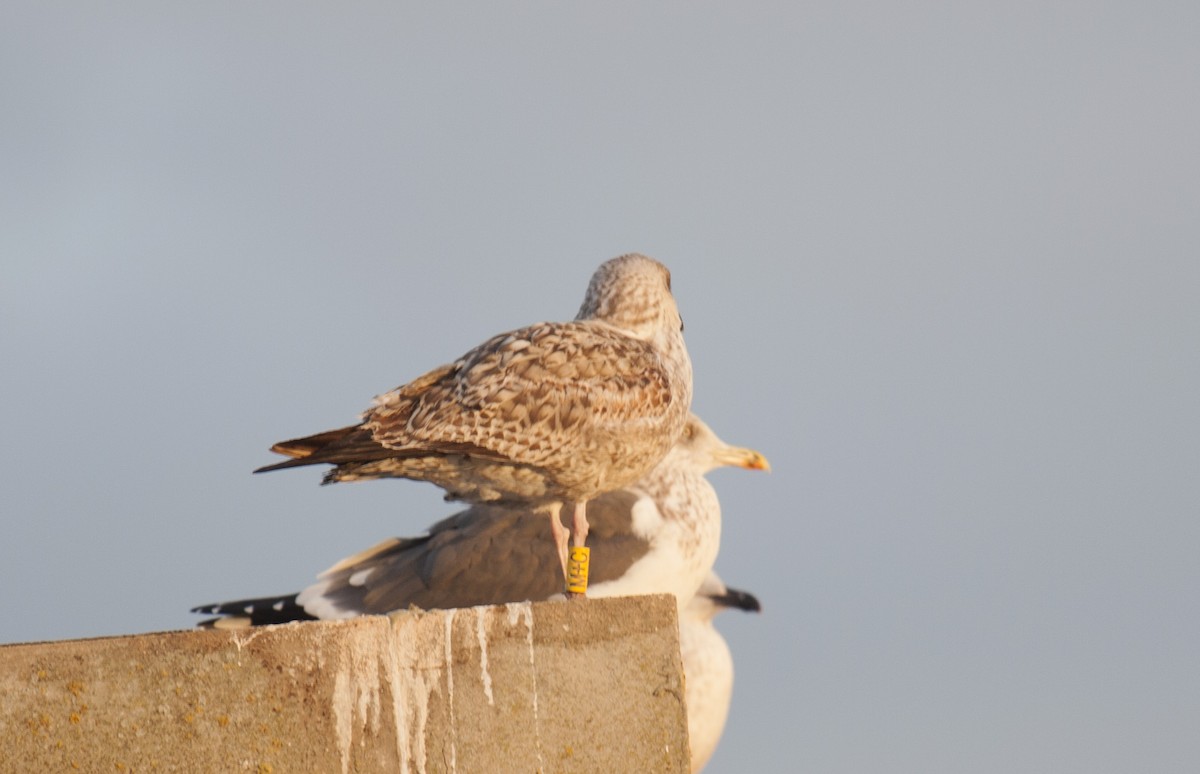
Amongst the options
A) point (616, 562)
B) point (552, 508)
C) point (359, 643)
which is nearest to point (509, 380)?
point (552, 508)

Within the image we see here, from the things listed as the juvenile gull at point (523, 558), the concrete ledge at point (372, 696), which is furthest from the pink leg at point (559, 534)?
the juvenile gull at point (523, 558)

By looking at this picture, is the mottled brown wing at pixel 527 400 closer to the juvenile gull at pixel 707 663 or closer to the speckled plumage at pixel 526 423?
the speckled plumage at pixel 526 423

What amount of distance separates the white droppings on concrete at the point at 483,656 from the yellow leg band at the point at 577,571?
1225 millimetres

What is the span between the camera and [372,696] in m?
4.37

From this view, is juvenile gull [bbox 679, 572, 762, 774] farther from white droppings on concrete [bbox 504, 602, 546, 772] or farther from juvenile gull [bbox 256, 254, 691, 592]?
white droppings on concrete [bbox 504, 602, 546, 772]

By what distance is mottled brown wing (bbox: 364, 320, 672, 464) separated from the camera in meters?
5.62

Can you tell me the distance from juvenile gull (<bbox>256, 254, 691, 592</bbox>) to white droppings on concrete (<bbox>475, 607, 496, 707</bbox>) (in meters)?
1.12

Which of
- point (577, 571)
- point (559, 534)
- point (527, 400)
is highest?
point (527, 400)

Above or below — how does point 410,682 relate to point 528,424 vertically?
below

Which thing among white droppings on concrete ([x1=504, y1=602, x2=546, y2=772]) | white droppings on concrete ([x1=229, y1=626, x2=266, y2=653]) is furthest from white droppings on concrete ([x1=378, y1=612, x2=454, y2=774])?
white droppings on concrete ([x1=229, y1=626, x2=266, y2=653])

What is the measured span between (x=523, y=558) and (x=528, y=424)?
3681mm

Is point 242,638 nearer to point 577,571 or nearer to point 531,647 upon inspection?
point 531,647

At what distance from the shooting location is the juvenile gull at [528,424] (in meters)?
5.59

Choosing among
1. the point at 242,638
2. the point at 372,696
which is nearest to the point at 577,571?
the point at 372,696
